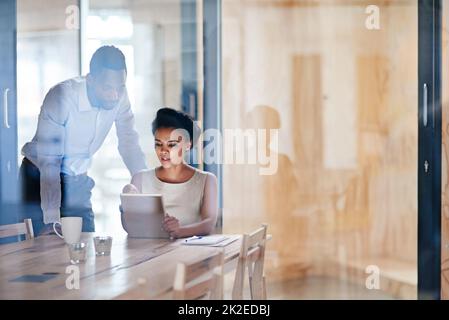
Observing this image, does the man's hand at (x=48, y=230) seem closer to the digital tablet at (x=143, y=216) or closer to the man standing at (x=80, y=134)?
the man standing at (x=80, y=134)

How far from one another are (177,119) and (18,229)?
1.89 ft

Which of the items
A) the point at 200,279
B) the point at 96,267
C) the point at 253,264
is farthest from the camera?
the point at 253,264

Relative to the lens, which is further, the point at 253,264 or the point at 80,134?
the point at 80,134

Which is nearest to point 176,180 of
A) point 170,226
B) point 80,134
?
point 170,226

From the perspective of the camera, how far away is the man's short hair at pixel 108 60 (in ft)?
6.24

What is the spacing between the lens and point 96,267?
1.69m

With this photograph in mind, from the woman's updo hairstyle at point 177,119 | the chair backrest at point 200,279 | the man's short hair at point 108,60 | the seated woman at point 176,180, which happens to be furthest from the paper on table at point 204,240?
the man's short hair at point 108,60

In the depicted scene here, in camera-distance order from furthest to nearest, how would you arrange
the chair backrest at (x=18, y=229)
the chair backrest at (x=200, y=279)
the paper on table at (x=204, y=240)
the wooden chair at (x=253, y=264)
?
1. the chair backrest at (x=18, y=229)
2. the paper on table at (x=204, y=240)
3. the wooden chair at (x=253, y=264)
4. the chair backrest at (x=200, y=279)

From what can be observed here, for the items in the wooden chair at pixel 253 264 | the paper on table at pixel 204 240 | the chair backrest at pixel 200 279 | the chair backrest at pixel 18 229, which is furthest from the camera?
the chair backrest at pixel 18 229

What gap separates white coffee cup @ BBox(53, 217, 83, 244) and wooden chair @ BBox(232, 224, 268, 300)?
0.48 meters

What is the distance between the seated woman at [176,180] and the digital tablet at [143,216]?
0.06ft

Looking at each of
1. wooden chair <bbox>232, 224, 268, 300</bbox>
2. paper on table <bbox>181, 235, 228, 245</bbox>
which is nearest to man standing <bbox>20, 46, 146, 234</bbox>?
paper on table <bbox>181, 235, 228, 245</bbox>

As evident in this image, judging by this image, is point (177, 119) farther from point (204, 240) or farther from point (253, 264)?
point (253, 264)
